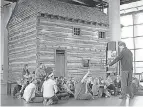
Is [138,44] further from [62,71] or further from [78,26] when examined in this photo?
[62,71]

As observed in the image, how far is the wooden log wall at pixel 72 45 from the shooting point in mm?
19703

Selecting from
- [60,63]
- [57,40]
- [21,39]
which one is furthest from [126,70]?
[21,39]

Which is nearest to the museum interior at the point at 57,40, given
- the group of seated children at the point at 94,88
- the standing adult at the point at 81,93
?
the group of seated children at the point at 94,88

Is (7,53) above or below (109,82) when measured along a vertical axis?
above

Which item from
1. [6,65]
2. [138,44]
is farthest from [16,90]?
[138,44]

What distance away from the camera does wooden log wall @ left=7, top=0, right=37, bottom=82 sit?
19.8 meters

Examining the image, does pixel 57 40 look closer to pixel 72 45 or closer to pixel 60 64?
pixel 72 45

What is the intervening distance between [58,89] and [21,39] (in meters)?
9.19

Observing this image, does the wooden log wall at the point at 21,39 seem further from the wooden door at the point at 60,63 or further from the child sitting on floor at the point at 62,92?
the child sitting on floor at the point at 62,92

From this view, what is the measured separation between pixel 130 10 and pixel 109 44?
11265 millimetres

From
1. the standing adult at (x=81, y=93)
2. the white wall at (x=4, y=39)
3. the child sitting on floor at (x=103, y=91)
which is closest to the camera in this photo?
the standing adult at (x=81, y=93)

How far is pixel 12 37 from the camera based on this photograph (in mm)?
22922

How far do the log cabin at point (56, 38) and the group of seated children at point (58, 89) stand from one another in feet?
11.2

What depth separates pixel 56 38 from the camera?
20484 millimetres
